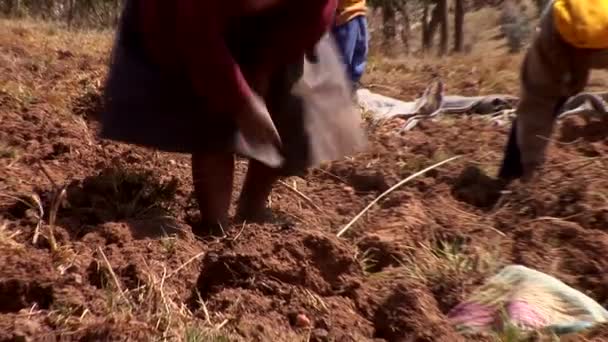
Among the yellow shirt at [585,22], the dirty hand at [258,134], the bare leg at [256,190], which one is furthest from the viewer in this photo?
the yellow shirt at [585,22]

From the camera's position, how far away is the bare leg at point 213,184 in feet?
9.21

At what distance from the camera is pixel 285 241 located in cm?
244

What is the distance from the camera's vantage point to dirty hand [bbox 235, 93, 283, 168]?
2.49 m

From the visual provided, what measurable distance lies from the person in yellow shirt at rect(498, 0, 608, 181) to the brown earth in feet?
0.37

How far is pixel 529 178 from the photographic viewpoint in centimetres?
339

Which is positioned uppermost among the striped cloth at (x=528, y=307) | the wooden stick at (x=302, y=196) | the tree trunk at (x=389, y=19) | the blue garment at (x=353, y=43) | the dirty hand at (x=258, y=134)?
the tree trunk at (x=389, y=19)

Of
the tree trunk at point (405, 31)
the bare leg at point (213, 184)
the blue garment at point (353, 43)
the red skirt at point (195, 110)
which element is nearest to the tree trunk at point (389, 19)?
the tree trunk at point (405, 31)

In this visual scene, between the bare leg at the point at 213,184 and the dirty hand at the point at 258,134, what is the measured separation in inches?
4.1

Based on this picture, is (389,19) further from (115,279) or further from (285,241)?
(115,279)

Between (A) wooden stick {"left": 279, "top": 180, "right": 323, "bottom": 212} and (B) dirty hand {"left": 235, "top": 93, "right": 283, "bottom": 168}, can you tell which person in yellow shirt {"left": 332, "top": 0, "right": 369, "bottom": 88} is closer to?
(A) wooden stick {"left": 279, "top": 180, "right": 323, "bottom": 212}

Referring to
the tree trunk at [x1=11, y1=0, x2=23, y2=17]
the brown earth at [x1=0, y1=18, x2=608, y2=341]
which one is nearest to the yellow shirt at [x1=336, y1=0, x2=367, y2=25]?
the brown earth at [x1=0, y1=18, x2=608, y2=341]

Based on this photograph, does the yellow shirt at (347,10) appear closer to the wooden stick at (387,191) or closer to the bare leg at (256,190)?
the wooden stick at (387,191)

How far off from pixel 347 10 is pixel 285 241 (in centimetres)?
205

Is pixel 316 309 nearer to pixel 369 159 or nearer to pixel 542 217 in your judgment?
pixel 542 217
